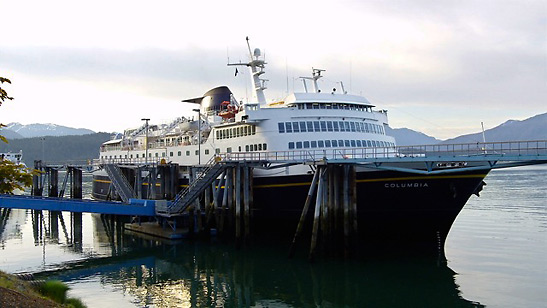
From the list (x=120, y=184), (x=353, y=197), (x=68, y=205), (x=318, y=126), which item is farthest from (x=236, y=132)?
(x=353, y=197)

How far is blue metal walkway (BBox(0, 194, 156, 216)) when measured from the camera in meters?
30.4

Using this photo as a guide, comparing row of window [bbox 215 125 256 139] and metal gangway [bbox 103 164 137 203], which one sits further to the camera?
metal gangway [bbox 103 164 137 203]

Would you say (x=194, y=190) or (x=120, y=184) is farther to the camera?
(x=120, y=184)

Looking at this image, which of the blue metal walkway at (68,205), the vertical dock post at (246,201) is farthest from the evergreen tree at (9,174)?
the vertical dock post at (246,201)

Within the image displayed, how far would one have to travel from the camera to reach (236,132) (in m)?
37.3

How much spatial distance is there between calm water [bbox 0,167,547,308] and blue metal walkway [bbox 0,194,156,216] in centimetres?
227

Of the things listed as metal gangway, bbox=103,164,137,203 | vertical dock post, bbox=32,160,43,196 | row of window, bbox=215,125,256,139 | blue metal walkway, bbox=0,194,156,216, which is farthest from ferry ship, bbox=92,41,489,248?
vertical dock post, bbox=32,160,43,196

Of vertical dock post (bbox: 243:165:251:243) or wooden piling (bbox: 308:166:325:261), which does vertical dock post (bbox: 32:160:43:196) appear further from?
wooden piling (bbox: 308:166:325:261)

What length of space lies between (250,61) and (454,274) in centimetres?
2338

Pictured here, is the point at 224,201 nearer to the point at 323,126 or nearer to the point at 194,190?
the point at 194,190

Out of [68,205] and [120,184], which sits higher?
[120,184]

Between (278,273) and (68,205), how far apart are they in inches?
568

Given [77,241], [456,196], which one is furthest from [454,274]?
[77,241]

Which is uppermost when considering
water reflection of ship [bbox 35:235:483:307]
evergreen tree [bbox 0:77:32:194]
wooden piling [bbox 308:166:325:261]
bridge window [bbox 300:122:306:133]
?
bridge window [bbox 300:122:306:133]
